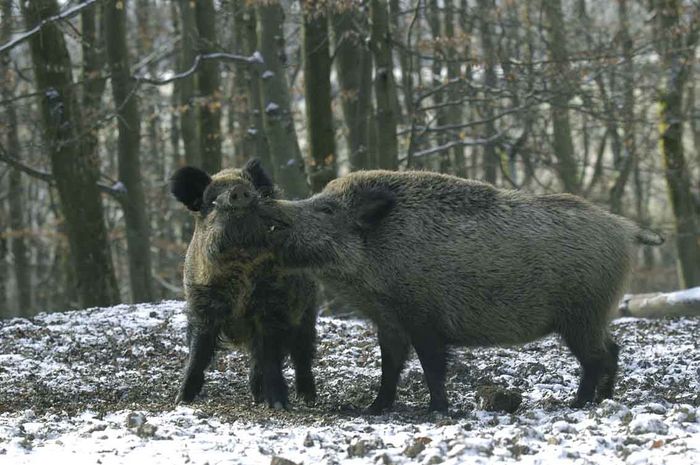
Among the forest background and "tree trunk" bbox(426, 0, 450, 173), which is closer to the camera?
the forest background

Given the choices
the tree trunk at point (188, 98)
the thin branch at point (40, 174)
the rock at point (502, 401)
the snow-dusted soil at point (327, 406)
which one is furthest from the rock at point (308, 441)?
the tree trunk at point (188, 98)

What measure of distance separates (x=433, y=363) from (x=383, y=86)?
678 cm

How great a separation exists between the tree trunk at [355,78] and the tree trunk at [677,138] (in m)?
5.13

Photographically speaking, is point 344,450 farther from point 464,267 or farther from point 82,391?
point 82,391

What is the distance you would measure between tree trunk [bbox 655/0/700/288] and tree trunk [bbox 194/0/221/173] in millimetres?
7658

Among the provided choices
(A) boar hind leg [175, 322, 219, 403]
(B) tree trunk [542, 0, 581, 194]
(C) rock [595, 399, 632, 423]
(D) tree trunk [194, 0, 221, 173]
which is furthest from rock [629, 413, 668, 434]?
(B) tree trunk [542, 0, 581, 194]

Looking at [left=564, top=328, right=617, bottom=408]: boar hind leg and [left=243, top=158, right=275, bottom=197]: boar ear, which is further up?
[left=243, top=158, right=275, bottom=197]: boar ear

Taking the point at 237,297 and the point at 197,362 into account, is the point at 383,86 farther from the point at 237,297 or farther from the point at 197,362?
the point at 197,362

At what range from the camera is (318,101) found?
14633mm

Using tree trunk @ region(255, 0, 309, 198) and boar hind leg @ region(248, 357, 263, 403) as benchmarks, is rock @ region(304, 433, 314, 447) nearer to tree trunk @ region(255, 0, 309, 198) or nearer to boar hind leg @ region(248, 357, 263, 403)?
boar hind leg @ region(248, 357, 263, 403)

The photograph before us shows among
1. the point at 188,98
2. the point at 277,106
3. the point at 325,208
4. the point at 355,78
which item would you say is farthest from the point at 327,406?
the point at 188,98

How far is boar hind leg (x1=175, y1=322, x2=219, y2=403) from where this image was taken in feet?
25.8

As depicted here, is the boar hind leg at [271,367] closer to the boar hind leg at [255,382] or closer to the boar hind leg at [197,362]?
the boar hind leg at [255,382]

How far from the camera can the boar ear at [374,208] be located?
7562 mm
